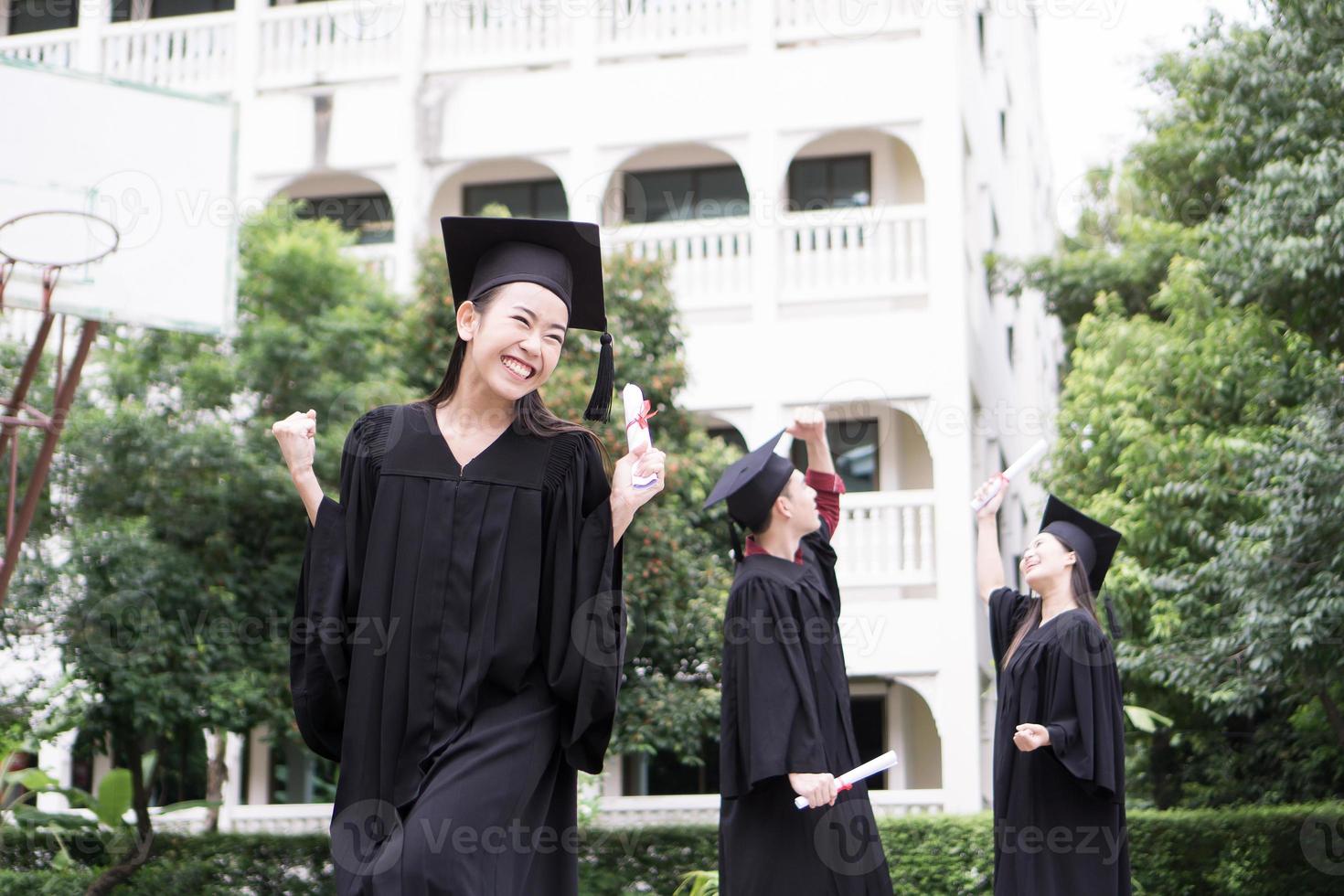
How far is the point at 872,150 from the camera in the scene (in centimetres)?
A: 1792

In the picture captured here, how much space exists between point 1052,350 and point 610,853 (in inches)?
943

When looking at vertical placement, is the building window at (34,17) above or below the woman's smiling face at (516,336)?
above

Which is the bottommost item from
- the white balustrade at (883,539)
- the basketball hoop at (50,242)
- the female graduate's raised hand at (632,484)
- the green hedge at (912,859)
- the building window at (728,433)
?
the green hedge at (912,859)

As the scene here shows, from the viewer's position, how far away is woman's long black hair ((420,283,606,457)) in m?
3.74

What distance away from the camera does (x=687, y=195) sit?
18.2 m

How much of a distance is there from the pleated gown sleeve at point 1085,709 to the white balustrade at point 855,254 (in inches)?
413

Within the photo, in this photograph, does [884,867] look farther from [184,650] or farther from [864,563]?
[864,563]

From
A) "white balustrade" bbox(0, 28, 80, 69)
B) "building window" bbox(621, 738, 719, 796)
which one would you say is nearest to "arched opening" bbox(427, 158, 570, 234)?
"white balustrade" bbox(0, 28, 80, 69)

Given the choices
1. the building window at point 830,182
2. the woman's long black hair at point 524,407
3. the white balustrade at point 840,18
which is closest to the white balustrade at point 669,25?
the white balustrade at point 840,18

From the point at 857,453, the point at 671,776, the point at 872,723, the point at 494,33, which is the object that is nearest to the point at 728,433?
the point at 857,453

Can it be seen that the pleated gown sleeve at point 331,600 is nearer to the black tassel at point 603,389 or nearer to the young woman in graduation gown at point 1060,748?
the black tassel at point 603,389

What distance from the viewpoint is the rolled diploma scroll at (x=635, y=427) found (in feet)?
11.8

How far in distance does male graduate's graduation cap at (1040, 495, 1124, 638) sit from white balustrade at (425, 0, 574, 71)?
12.3 meters

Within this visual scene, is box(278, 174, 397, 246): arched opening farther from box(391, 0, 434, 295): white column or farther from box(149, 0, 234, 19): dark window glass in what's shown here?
box(149, 0, 234, 19): dark window glass
